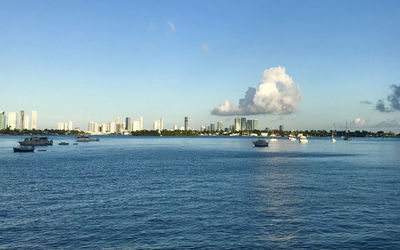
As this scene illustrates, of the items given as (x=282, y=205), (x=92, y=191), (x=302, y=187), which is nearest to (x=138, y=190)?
(x=92, y=191)

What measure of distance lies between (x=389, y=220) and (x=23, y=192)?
177 ft

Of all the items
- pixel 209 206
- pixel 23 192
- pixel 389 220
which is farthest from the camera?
pixel 23 192

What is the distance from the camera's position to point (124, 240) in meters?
32.4

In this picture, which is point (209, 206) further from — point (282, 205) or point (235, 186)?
point (235, 186)

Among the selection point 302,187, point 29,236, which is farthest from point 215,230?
point 302,187

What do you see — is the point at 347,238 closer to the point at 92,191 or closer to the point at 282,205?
the point at 282,205

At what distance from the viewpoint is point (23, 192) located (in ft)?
189

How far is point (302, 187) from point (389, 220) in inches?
969

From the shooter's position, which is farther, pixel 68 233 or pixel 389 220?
pixel 389 220

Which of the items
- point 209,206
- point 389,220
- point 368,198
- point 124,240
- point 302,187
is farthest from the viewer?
point 302,187

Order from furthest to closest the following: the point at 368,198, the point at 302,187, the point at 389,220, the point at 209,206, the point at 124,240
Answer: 1. the point at 302,187
2. the point at 368,198
3. the point at 209,206
4. the point at 389,220
5. the point at 124,240

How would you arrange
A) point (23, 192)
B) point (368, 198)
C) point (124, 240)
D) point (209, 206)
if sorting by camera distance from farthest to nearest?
point (23, 192), point (368, 198), point (209, 206), point (124, 240)

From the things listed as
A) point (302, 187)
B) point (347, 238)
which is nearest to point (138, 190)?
point (302, 187)

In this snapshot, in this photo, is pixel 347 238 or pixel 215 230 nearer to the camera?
pixel 347 238
